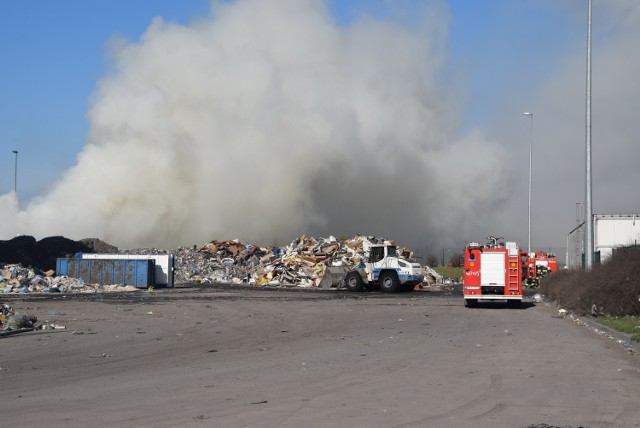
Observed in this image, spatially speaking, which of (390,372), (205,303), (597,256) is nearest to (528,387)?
(390,372)

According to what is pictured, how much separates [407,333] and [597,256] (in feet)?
100

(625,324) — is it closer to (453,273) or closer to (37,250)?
(37,250)

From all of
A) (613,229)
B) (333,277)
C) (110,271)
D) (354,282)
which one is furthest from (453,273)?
(110,271)

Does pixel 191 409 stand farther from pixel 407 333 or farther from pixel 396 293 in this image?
pixel 396 293

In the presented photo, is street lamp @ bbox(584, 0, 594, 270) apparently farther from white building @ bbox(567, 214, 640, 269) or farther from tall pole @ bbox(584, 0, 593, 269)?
white building @ bbox(567, 214, 640, 269)

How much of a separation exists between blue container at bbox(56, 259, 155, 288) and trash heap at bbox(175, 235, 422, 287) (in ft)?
29.7

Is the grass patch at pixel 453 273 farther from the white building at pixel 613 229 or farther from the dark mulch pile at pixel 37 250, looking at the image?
the dark mulch pile at pixel 37 250

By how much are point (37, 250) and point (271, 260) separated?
2095 centimetres

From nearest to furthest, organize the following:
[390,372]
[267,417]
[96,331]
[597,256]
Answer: [267,417] < [390,372] < [96,331] < [597,256]

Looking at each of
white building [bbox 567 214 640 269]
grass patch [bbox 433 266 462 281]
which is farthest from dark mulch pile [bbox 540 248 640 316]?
grass patch [bbox 433 266 462 281]

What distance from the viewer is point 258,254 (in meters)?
73.5

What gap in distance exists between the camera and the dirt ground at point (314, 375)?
938cm

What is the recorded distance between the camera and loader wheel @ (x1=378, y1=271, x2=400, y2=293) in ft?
168

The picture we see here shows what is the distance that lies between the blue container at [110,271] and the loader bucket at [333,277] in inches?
487
